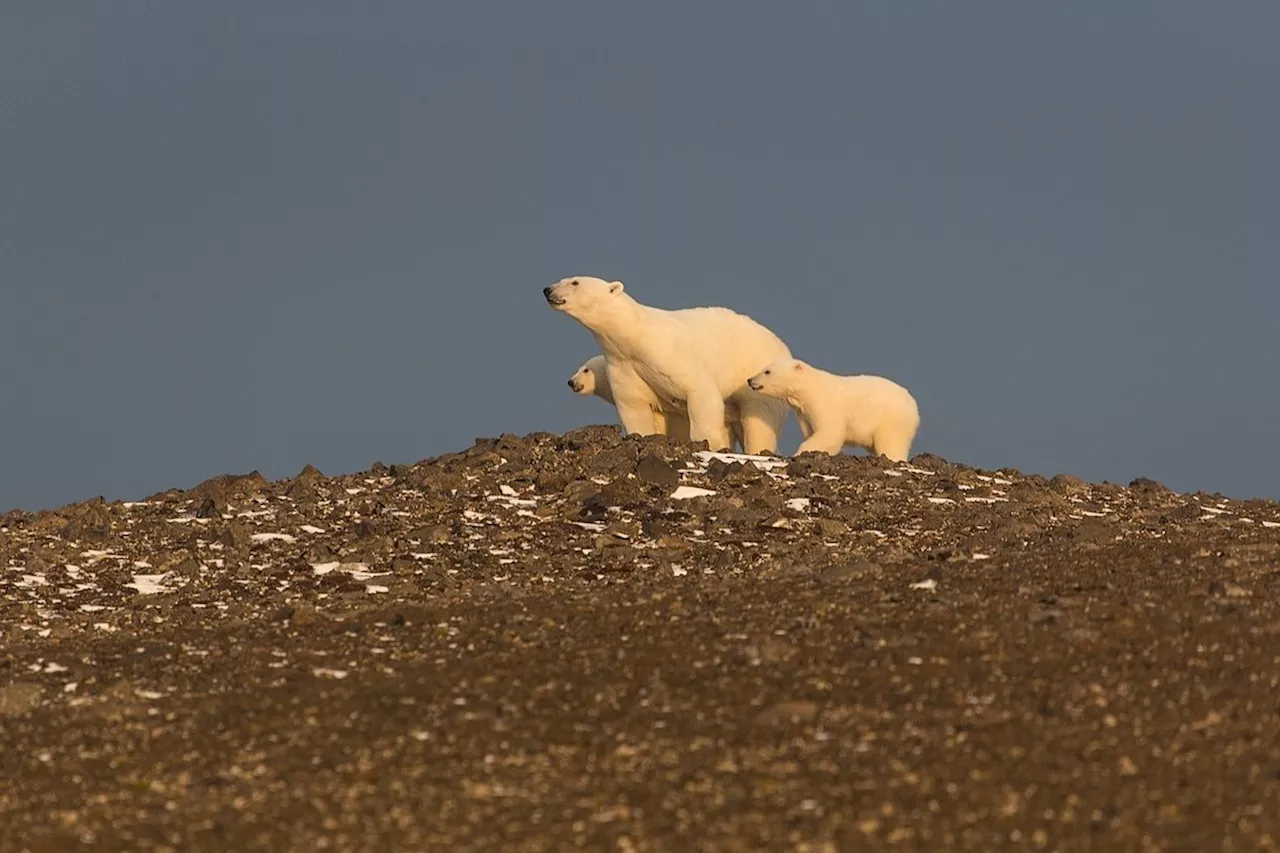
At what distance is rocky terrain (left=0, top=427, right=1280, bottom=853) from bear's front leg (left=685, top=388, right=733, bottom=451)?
3875 millimetres

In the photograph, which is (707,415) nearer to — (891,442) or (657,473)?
(891,442)

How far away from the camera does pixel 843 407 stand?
64.5 ft

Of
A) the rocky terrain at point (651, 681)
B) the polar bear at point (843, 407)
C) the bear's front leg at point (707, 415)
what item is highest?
the polar bear at point (843, 407)

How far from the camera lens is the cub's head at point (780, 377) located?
1912cm

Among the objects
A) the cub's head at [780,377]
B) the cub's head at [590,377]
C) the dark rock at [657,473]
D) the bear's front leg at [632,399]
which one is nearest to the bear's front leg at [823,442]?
the cub's head at [780,377]

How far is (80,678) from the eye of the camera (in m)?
9.91

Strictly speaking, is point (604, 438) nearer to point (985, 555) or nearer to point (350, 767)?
point (985, 555)

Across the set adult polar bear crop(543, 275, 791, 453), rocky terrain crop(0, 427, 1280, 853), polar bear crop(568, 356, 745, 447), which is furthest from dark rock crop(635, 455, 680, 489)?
polar bear crop(568, 356, 745, 447)

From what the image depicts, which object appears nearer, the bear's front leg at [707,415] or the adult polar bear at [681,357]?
the adult polar bear at [681,357]

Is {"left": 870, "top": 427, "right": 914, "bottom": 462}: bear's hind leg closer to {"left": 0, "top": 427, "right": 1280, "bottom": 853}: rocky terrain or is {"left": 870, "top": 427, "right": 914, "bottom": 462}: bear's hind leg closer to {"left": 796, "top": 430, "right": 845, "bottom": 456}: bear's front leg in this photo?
{"left": 796, "top": 430, "right": 845, "bottom": 456}: bear's front leg

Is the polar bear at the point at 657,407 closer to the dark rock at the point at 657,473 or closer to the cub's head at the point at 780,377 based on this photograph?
the cub's head at the point at 780,377

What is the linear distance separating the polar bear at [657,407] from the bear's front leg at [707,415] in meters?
0.71

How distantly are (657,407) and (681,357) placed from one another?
113cm

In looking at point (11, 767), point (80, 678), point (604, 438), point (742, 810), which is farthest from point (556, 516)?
point (742, 810)
